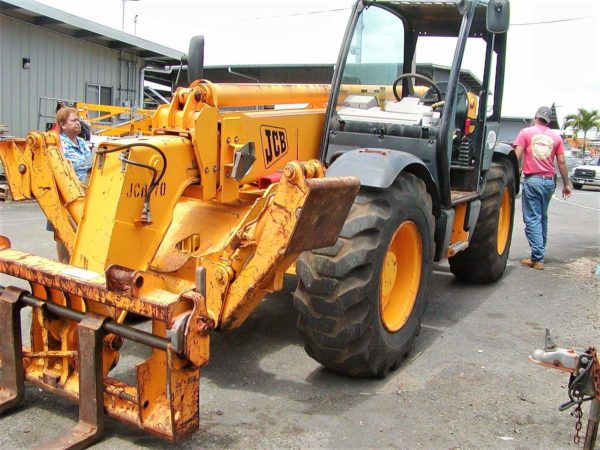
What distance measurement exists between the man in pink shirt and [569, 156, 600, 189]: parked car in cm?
1891

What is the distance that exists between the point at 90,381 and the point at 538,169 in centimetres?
625

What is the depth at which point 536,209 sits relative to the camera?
7.86 metres

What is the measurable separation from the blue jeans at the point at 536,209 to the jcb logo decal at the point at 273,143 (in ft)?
14.1

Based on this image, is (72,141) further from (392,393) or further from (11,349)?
(392,393)

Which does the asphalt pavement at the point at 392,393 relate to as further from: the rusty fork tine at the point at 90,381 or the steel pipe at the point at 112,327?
the steel pipe at the point at 112,327

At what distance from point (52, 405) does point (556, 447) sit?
9.08 ft

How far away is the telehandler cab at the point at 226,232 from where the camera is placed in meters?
3.15

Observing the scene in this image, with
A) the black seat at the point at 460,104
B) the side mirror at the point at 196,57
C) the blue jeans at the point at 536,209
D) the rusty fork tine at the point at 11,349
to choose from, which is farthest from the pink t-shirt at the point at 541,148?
the rusty fork tine at the point at 11,349

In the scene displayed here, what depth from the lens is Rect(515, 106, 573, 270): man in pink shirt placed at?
7.77 metres

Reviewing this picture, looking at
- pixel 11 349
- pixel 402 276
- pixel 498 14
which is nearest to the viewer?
pixel 11 349

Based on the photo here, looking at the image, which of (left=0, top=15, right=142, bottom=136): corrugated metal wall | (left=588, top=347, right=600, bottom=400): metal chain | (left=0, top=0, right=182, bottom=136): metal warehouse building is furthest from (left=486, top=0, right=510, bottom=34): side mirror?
(left=0, top=15, right=142, bottom=136): corrugated metal wall

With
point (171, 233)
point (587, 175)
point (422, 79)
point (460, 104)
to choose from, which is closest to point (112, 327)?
point (171, 233)

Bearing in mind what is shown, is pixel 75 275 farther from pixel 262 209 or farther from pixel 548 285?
pixel 548 285

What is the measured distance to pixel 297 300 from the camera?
3.80 m
